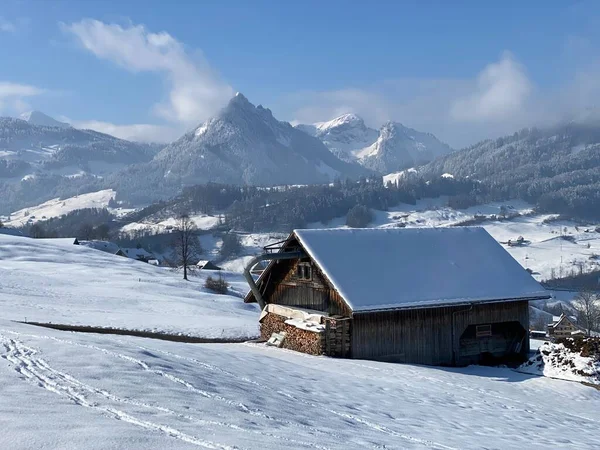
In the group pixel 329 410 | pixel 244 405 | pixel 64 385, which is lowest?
pixel 329 410

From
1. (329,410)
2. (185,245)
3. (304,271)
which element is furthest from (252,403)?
(185,245)

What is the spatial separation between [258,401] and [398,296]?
1175 centimetres

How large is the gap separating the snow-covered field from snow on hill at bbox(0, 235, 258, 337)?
10.1 meters

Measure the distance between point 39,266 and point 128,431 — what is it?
180 feet

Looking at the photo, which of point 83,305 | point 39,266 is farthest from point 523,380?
point 39,266

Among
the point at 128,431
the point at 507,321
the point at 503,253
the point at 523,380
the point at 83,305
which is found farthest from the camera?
the point at 83,305

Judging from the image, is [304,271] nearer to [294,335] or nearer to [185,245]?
[294,335]

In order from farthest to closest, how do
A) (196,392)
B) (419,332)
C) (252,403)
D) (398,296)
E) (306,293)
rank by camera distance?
(306,293), (419,332), (398,296), (252,403), (196,392)

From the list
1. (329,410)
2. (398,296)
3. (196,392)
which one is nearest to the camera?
(196,392)

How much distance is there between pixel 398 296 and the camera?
2370 centimetres

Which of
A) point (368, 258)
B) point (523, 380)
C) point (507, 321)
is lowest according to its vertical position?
point (523, 380)

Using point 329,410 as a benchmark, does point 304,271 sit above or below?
above

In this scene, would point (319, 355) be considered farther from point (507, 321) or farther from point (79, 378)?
point (79, 378)

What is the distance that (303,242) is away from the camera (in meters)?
25.1
